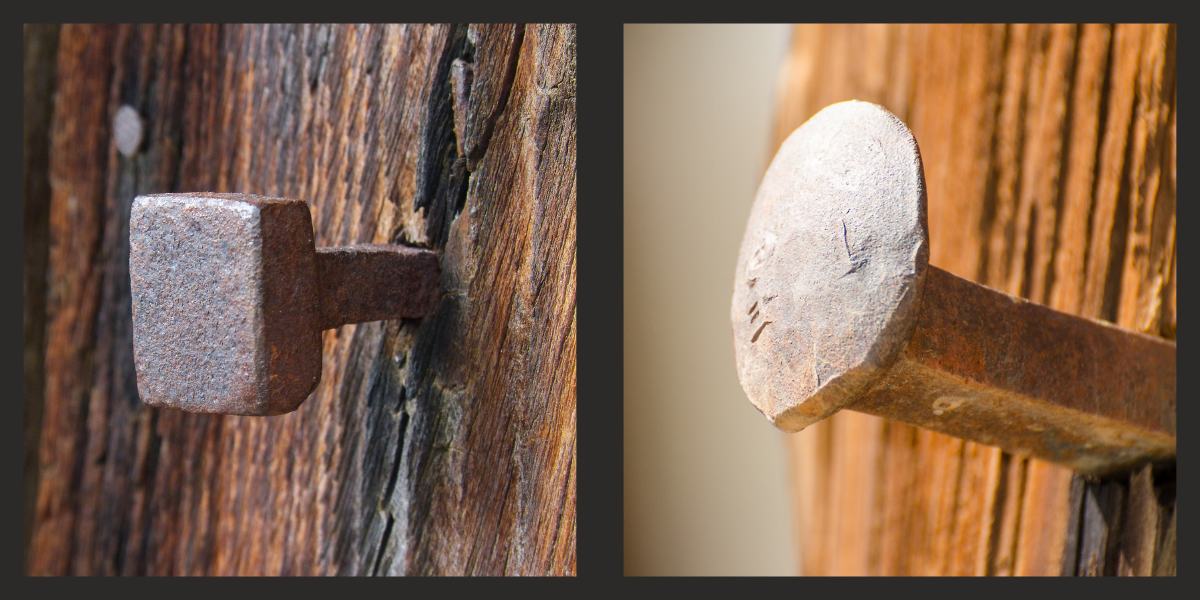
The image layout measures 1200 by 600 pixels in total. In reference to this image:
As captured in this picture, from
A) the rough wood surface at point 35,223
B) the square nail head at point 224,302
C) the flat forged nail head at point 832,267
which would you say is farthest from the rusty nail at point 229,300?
the rough wood surface at point 35,223

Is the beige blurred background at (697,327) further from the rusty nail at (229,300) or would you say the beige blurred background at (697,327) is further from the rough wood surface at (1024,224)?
the rusty nail at (229,300)

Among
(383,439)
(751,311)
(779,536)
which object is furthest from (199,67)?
(779,536)

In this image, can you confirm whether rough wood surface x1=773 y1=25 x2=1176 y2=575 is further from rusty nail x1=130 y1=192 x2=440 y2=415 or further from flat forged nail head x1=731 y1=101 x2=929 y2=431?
rusty nail x1=130 y1=192 x2=440 y2=415

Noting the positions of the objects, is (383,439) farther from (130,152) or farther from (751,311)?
(130,152)

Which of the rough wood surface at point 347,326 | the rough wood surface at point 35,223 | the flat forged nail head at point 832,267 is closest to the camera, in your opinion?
the flat forged nail head at point 832,267

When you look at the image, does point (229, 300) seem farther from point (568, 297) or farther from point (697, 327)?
point (697, 327)

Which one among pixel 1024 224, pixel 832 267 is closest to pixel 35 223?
pixel 832 267
